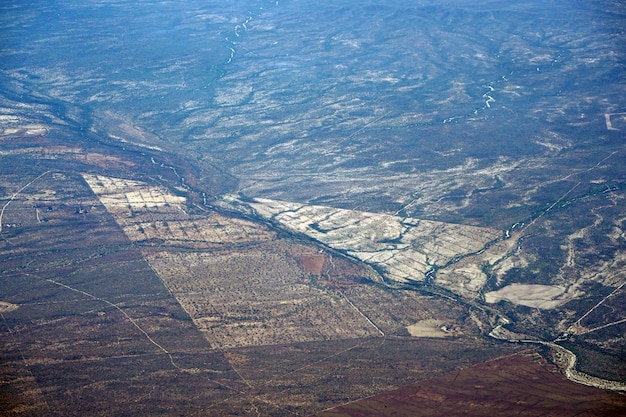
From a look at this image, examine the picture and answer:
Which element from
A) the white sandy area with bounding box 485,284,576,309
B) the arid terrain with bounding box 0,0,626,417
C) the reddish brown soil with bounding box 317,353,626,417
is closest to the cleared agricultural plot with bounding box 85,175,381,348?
the arid terrain with bounding box 0,0,626,417

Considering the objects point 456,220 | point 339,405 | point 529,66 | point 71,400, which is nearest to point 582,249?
point 456,220

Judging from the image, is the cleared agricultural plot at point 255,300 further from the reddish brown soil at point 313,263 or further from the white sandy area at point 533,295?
the white sandy area at point 533,295

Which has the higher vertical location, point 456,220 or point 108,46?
point 108,46

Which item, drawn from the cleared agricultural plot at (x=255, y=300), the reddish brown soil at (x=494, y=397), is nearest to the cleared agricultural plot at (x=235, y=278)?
the cleared agricultural plot at (x=255, y=300)

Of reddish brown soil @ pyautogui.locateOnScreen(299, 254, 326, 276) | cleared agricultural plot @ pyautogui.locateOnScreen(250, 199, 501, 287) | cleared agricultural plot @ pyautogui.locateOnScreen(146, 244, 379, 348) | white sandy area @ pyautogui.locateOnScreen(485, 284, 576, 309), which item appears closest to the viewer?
cleared agricultural plot @ pyautogui.locateOnScreen(146, 244, 379, 348)

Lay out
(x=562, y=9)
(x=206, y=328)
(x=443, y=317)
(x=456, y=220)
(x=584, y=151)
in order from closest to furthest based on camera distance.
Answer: (x=206, y=328) < (x=443, y=317) < (x=456, y=220) < (x=584, y=151) < (x=562, y=9)

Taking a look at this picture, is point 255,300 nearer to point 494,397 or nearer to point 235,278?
point 235,278

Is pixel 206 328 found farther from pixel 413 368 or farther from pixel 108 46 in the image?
pixel 108 46

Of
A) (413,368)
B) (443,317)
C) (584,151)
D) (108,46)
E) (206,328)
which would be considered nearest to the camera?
(413,368)

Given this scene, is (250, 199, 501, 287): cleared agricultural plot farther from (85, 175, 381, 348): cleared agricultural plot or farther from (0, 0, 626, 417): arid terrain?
(85, 175, 381, 348): cleared agricultural plot

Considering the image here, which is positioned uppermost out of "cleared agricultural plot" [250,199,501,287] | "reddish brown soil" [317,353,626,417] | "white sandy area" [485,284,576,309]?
"reddish brown soil" [317,353,626,417]
